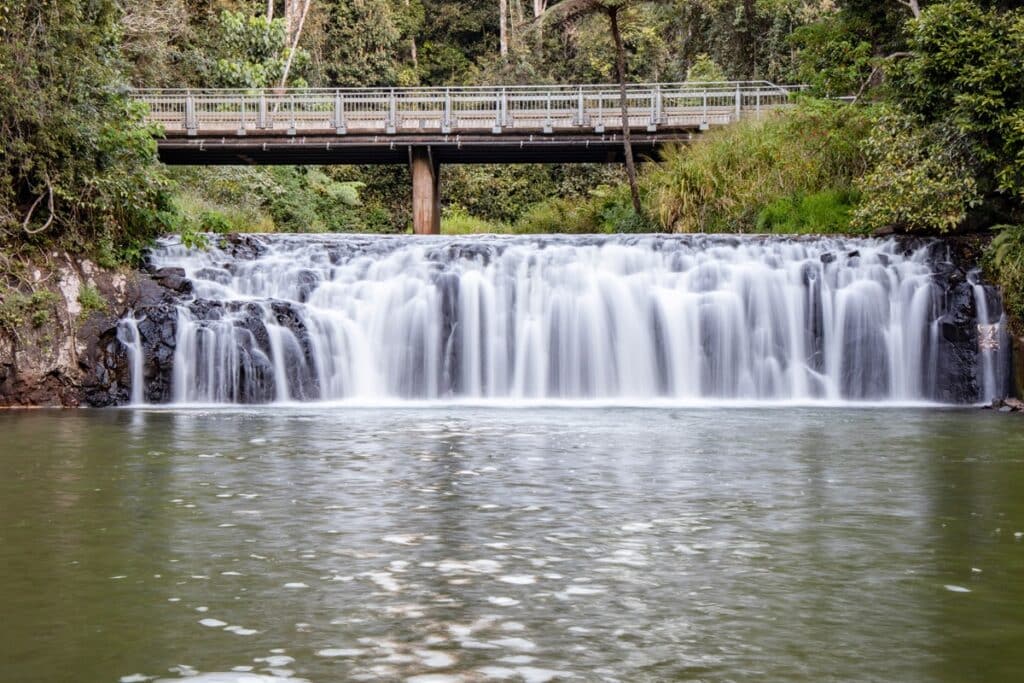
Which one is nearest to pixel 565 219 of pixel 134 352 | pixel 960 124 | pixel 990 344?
pixel 960 124

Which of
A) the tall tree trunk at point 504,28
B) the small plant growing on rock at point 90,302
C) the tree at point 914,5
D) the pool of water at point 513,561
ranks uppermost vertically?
the tall tree trunk at point 504,28

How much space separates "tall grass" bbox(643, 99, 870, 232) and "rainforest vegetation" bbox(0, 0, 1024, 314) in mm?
49

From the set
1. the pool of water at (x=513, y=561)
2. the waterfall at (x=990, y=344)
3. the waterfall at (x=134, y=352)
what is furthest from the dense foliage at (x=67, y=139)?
the waterfall at (x=990, y=344)

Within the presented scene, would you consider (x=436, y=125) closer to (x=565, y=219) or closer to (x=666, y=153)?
(x=565, y=219)

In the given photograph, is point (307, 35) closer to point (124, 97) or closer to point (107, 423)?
point (124, 97)

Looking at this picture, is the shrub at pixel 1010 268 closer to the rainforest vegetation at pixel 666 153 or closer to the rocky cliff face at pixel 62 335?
the rainforest vegetation at pixel 666 153

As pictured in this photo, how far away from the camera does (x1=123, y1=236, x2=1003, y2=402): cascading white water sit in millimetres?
20469

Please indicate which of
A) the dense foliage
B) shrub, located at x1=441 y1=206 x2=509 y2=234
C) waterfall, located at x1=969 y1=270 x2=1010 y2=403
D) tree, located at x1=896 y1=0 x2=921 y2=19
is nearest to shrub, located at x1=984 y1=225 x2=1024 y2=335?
waterfall, located at x1=969 y1=270 x2=1010 y2=403

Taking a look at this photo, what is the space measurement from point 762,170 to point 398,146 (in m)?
12.9

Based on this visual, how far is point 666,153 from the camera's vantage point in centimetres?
3403

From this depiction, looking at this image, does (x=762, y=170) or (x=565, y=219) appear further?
(x=565, y=219)

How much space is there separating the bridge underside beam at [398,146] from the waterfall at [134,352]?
17634 millimetres

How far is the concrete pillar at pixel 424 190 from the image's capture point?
3850 cm

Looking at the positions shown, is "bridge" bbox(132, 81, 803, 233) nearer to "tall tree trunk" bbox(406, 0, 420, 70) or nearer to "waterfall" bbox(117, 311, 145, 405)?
"waterfall" bbox(117, 311, 145, 405)
